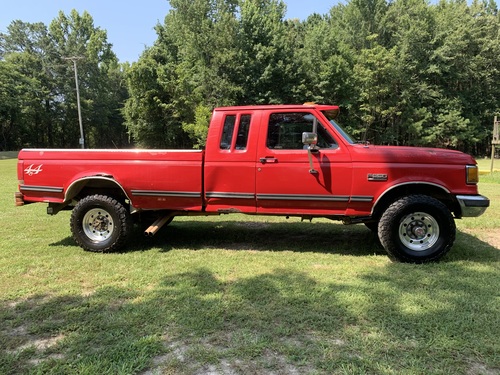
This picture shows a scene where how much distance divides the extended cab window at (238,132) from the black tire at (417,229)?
6.83ft

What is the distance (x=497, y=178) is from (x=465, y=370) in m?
15.8

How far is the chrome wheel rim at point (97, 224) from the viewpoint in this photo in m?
5.57

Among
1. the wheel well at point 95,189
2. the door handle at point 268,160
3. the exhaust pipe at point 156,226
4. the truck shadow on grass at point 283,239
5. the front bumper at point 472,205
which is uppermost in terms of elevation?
the door handle at point 268,160

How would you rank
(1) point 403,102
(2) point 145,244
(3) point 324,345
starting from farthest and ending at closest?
(1) point 403,102 < (2) point 145,244 < (3) point 324,345

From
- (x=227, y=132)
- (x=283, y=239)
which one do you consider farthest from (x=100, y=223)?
(x=283, y=239)

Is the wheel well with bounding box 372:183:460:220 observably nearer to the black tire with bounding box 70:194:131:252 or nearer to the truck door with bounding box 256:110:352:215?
the truck door with bounding box 256:110:352:215

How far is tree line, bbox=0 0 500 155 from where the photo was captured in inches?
1324

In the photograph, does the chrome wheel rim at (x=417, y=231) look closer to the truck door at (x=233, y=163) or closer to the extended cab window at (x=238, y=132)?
the truck door at (x=233, y=163)

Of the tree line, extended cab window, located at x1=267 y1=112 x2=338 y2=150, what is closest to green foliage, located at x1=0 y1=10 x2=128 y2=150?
the tree line

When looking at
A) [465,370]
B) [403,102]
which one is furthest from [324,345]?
[403,102]

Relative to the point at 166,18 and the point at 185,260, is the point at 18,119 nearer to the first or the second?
the point at 166,18

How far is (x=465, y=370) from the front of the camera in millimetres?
2605

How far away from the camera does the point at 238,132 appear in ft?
17.3

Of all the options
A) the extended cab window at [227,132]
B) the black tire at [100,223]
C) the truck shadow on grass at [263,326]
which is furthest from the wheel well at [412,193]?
the black tire at [100,223]
